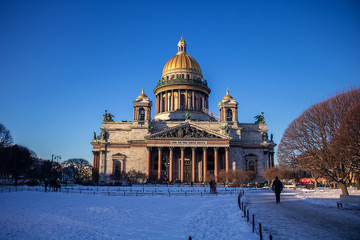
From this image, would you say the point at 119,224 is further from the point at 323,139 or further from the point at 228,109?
the point at 228,109

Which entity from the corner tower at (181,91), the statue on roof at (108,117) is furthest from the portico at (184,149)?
the statue on roof at (108,117)

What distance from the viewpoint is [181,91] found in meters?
74.5

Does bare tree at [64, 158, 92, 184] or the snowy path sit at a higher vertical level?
bare tree at [64, 158, 92, 184]

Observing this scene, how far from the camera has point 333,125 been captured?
3100 cm

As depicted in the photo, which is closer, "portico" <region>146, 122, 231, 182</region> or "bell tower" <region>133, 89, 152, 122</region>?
"portico" <region>146, 122, 231, 182</region>

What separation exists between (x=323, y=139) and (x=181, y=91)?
1848 inches

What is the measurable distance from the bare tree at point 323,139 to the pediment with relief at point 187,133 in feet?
77.9

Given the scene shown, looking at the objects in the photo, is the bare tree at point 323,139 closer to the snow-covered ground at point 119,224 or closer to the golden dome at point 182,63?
the snow-covered ground at point 119,224

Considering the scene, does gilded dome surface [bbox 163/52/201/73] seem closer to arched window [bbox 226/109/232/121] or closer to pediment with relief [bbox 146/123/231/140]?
arched window [bbox 226/109/232/121]

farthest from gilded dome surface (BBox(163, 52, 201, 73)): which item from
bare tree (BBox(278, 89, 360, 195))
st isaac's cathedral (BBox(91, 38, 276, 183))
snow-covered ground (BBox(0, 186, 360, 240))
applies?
snow-covered ground (BBox(0, 186, 360, 240))

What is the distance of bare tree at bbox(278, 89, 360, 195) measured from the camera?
28.5m

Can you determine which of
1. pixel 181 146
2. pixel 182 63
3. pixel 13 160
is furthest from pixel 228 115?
pixel 13 160

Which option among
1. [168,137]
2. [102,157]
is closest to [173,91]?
[168,137]

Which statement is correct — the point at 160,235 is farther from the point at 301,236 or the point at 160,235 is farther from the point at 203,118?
the point at 203,118
